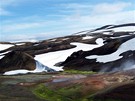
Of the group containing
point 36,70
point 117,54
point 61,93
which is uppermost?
point 117,54

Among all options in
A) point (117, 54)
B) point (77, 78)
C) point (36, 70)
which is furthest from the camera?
point (117, 54)

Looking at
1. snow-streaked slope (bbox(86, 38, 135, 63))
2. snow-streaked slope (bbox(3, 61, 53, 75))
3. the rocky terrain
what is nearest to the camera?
the rocky terrain

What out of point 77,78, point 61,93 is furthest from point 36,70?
point 61,93

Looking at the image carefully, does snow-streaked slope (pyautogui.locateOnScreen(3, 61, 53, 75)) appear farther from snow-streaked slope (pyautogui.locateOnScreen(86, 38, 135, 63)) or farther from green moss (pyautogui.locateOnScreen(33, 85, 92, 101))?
green moss (pyautogui.locateOnScreen(33, 85, 92, 101))

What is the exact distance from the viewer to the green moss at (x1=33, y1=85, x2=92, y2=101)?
59.1 meters

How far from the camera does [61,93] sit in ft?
209

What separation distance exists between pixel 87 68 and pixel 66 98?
196 feet

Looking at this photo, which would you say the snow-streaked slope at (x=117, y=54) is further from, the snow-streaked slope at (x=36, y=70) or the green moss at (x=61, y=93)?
the green moss at (x=61, y=93)

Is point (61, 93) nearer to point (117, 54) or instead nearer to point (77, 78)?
point (77, 78)

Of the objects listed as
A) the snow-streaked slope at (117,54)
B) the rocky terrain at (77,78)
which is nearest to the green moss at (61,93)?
the rocky terrain at (77,78)

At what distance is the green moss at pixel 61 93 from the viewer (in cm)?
5909

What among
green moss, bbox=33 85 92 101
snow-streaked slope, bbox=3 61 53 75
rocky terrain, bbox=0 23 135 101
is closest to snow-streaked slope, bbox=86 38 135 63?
rocky terrain, bbox=0 23 135 101

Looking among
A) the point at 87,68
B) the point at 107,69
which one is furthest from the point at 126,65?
the point at 87,68

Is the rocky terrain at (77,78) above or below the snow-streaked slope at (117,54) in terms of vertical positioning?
below
